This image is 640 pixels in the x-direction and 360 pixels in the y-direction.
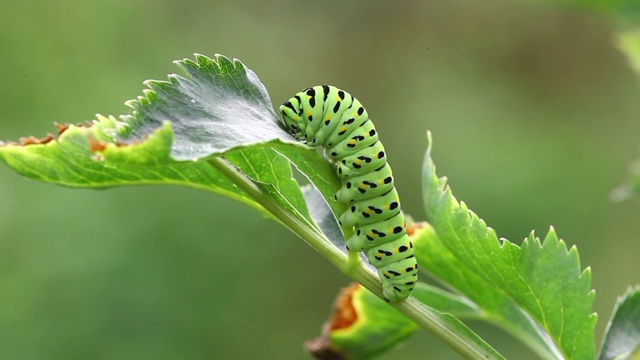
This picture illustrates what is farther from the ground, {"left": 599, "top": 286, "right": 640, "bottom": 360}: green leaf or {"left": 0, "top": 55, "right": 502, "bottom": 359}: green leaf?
{"left": 0, "top": 55, "right": 502, "bottom": 359}: green leaf

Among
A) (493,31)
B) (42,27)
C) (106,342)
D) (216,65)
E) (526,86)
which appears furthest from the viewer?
(493,31)

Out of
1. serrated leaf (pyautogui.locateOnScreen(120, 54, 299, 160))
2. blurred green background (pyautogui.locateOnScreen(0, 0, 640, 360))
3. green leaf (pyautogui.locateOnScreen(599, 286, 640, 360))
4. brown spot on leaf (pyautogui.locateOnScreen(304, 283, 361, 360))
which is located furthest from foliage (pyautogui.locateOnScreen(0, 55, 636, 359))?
blurred green background (pyautogui.locateOnScreen(0, 0, 640, 360))

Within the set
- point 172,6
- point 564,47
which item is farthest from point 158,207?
point 564,47

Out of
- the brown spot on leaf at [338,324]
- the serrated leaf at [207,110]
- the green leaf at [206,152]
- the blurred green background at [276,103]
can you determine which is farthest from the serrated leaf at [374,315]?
the blurred green background at [276,103]

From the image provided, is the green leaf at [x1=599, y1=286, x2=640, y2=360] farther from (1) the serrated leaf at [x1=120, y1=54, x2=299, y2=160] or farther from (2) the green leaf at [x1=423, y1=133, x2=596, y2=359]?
(1) the serrated leaf at [x1=120, y1=54, x2=299, y2=160]

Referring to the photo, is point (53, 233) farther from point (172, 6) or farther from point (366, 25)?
point (366, 25)

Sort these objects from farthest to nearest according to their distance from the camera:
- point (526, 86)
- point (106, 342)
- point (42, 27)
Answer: point (526, 86) → point (42, 27) → point (106, 342)
